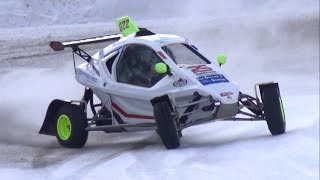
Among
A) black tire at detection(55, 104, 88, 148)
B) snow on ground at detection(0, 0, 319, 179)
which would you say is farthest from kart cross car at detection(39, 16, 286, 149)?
snow on ground at detection(0, 0, 319, 179)

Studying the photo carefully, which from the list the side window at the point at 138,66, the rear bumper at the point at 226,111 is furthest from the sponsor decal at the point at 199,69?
the rear bumper at the point at 226,111

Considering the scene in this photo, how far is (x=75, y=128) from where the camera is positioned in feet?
28.4

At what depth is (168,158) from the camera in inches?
286

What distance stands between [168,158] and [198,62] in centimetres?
180

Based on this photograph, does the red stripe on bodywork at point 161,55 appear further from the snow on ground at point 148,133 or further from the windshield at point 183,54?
the snow on ground at point 148,133

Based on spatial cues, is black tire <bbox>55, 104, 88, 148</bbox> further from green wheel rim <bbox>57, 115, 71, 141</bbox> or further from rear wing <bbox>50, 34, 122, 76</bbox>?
rear wing <bbox>50, 34, 122, 76</bbox>

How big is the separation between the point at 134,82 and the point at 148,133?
1272mm

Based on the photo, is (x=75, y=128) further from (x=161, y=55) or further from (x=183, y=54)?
(x=183, y=54)

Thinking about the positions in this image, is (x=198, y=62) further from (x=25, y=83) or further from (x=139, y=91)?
(x=25, y=83)

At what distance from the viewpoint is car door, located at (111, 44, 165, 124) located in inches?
331

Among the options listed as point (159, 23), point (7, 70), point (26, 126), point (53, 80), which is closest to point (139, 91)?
point (26, 126)

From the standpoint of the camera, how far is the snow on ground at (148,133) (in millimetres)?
6859

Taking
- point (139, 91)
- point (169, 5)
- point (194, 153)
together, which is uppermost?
point (169, 5)

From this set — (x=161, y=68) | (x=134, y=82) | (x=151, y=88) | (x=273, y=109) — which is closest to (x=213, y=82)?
(x=161, y=68)
